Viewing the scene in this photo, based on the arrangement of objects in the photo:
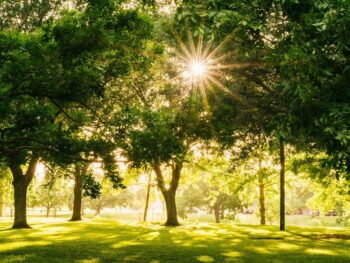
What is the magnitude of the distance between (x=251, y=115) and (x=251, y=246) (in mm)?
7785

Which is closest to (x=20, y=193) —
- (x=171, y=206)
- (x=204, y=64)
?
(x=171, y=206)

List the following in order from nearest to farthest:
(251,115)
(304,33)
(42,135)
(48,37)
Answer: (304,33) < (48,37) < (42,135) < (251,115)

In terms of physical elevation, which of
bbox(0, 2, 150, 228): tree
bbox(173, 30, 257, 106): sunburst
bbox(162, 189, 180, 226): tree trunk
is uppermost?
bbox(173, 30, 257, 106): sunburst

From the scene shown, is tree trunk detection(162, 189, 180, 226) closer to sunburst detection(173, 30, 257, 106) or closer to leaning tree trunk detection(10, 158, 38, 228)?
leaning tree trunk detection(10, 158, 38, 228)

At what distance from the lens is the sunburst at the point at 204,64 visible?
16.4 metres

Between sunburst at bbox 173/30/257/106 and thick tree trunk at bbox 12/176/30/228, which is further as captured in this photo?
thick tree trunk at bbox 12/176/30/228

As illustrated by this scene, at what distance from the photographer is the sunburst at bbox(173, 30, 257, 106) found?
1642cm

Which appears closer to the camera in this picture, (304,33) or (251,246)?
(304,33)

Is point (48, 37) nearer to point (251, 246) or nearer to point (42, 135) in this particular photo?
point (42, 135)

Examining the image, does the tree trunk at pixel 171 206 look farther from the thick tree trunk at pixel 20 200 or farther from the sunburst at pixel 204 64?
the sunburst at pixel 204 64

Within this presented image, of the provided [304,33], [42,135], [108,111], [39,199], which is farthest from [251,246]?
[39,199]

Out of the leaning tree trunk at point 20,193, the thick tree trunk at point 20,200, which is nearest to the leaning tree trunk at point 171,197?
the leaning tree trunk at point 20,193

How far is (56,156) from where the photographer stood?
14.5 metres

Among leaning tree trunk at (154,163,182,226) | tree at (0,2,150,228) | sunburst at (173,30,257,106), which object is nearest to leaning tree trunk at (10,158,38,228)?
leaning tree trunk at (154,163,182,226)
